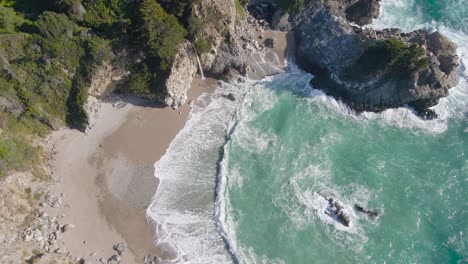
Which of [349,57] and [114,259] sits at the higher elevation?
[349,57]

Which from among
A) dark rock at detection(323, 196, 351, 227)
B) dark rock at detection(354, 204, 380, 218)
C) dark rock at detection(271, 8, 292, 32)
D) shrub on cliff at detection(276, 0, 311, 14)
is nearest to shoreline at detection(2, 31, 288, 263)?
dark rock at detection(271, 8, 292, 32)

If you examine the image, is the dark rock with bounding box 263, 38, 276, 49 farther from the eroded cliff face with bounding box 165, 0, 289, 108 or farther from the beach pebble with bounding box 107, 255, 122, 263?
the beach pebble with bounding box 107, 255, 122, 263

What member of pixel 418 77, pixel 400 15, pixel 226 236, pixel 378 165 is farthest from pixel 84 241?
pixel 400 15

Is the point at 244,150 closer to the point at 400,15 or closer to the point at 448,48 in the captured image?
the point at 448,48

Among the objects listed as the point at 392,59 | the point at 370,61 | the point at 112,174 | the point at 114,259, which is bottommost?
the point at 114,259

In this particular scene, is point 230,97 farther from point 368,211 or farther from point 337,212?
point 368,211

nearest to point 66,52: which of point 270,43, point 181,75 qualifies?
point 181,75

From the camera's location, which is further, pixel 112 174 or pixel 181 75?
pixel 181 75
